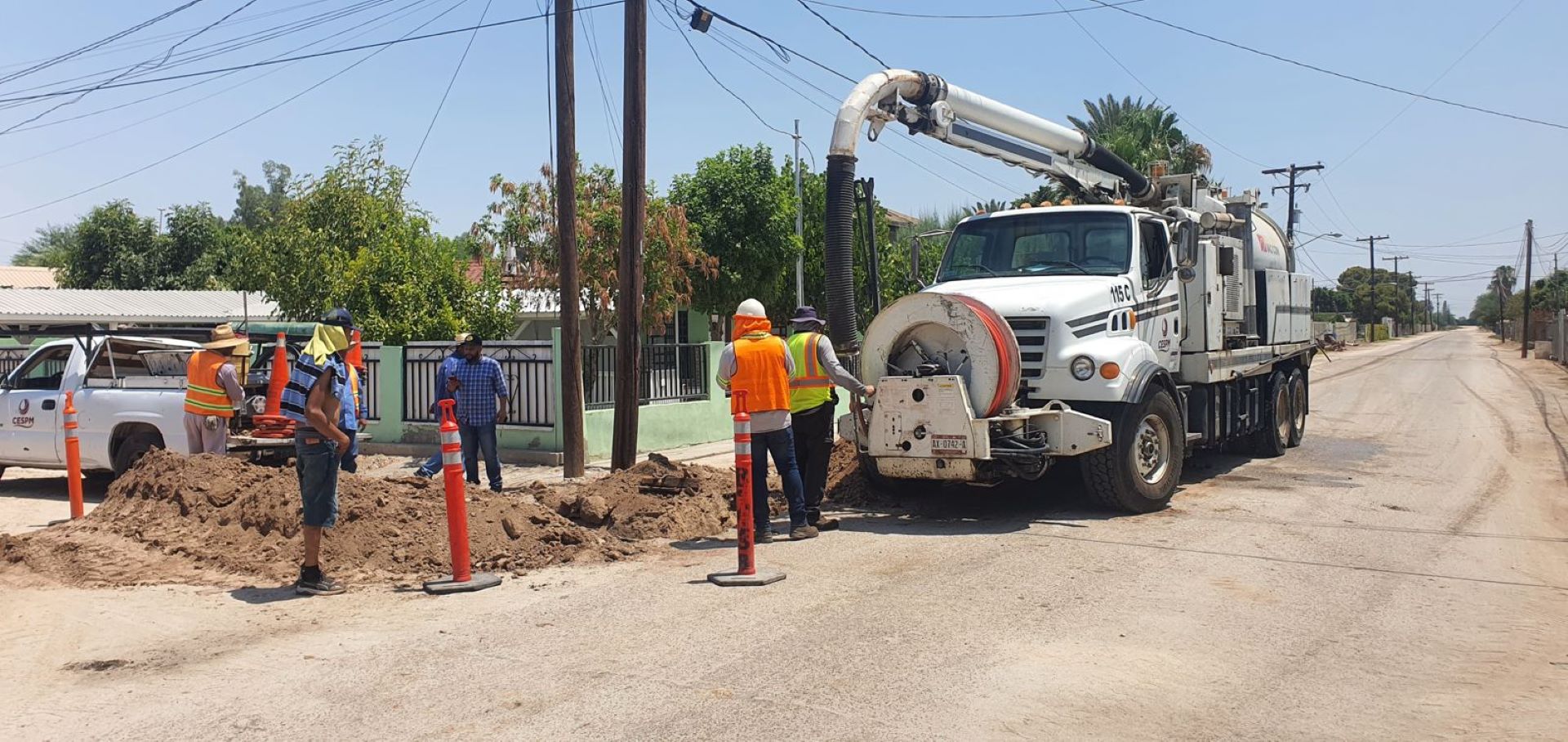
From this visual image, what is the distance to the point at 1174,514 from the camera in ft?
32.6

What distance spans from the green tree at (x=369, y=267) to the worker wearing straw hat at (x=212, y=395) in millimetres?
8681

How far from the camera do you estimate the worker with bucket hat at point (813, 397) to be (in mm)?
9312

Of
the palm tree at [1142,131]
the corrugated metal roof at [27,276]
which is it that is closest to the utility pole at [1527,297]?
the palm tree at [1142,131]

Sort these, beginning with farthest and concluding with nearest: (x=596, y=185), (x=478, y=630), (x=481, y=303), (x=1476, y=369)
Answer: (x=1476, y=369), (x=596, y=185), (x=481, y=303), (x=478, y=630)

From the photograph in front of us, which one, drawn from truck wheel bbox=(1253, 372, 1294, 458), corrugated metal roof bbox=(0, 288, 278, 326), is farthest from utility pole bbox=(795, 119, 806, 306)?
truck wheel bbox=(1253, 372, 1294, 458)

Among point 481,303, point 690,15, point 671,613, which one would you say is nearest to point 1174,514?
point 671,613

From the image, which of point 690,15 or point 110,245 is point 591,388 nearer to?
point 690,15

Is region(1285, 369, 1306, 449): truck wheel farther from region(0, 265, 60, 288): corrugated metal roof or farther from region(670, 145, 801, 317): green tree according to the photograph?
Result: region(0, 265, 60, 288): corrugated metal roof

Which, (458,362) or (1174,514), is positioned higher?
(458,362)

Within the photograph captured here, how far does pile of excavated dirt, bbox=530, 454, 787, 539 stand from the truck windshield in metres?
3.02

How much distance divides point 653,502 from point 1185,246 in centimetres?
556

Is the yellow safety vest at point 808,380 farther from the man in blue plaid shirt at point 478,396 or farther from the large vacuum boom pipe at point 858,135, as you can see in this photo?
the man in blue plaid shirt at point 478,396

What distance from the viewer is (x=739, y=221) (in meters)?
30.4

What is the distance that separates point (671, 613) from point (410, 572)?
7.68 ft
